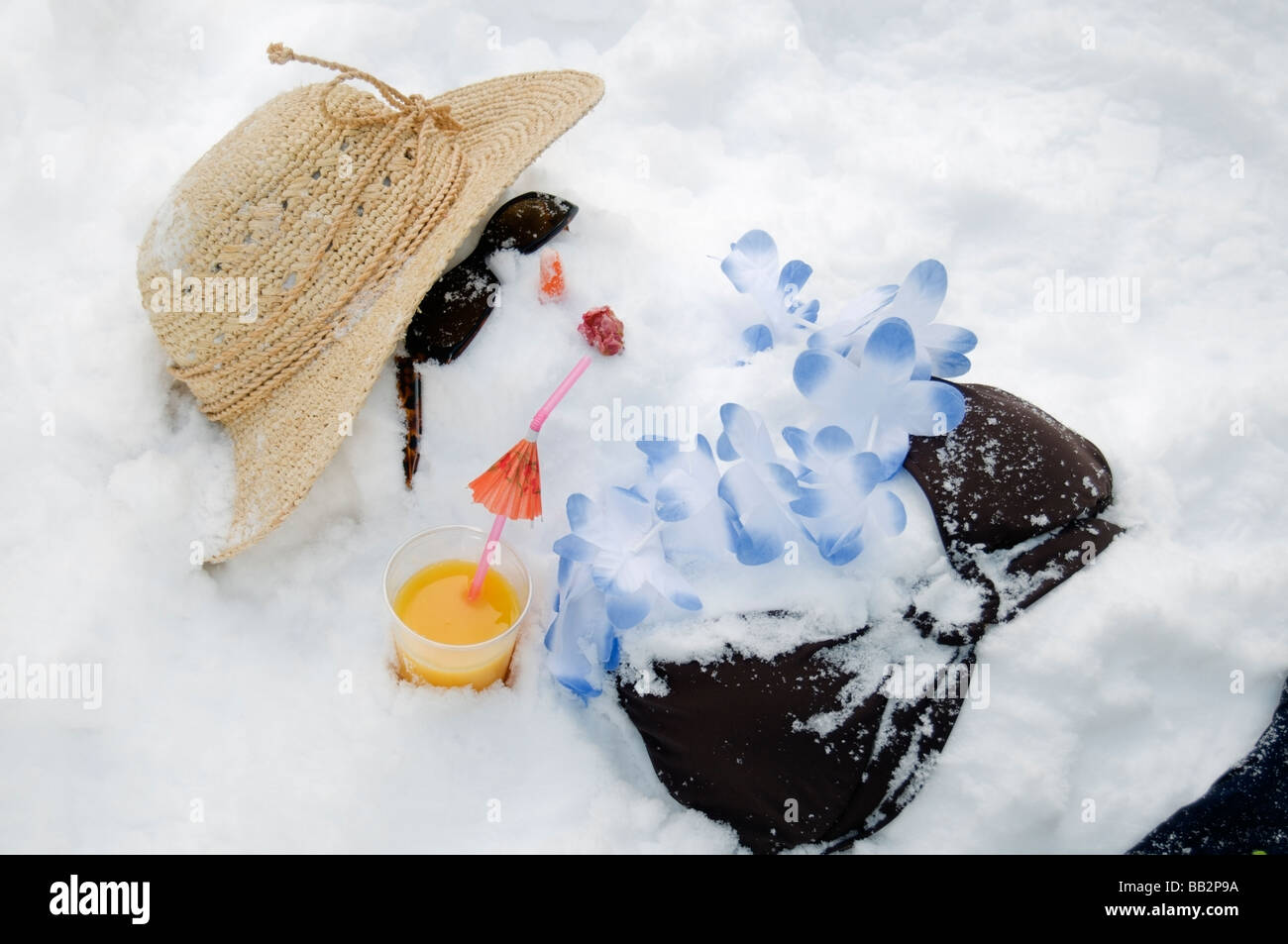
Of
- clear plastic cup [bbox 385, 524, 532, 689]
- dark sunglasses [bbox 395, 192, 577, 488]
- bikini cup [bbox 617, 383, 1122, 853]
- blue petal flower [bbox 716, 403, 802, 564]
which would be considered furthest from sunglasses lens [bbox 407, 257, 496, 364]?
bikini cup [bbox 617, 383, 1122, 853]

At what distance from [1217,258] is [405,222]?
151 centimetres

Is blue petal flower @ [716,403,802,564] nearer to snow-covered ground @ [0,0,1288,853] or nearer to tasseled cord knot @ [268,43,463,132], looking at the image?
snow-covered ground @ [0,0,1288,853]

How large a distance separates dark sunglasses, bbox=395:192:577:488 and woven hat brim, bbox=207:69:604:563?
54 mm

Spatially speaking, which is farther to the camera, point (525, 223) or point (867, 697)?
point (525, 223)

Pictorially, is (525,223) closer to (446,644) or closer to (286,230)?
(286,230)

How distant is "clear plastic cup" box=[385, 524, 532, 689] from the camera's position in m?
1.22

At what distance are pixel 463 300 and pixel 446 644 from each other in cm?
48

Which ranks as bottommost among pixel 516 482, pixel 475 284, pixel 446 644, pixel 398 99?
pixel 446 644

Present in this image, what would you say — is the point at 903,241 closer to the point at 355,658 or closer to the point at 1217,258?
the point at 1217,258

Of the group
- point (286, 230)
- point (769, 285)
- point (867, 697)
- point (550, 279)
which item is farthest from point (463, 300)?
point (867, 697)

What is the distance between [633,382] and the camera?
1.34 meters

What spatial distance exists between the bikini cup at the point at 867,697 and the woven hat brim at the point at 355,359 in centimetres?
52
